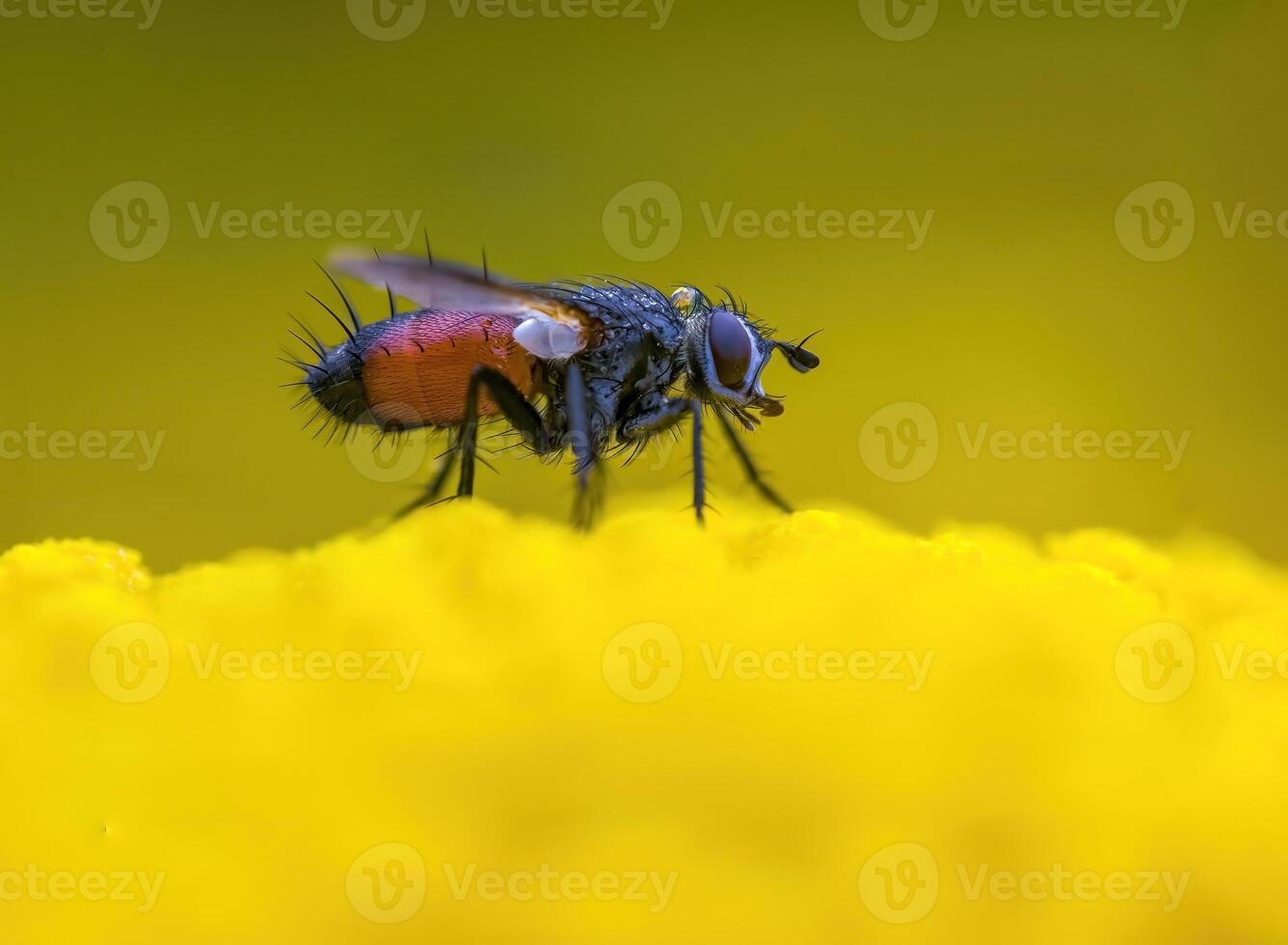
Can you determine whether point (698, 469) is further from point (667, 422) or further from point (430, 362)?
point (430, 362)

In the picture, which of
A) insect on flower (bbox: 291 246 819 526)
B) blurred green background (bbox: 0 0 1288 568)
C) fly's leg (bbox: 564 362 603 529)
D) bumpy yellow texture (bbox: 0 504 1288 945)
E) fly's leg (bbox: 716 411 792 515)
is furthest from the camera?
fly's leg (bbox: 716 411 792 515)

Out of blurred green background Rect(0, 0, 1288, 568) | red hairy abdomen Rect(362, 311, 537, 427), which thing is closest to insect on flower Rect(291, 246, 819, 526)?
red hairy abdomen Rect(362, 311, 537, 427)

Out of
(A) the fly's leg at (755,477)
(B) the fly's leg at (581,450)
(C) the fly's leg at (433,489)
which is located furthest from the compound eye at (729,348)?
(C) the fly's leg at (433,489)

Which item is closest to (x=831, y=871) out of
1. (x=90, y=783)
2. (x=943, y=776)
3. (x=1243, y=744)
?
(x=943, y=776)

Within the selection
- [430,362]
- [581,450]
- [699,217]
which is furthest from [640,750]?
[699,217]

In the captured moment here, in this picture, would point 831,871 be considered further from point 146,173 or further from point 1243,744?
point 146,173

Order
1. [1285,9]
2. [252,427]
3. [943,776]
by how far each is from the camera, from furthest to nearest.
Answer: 1. [252,427]
2. [1285,9]
3. [943,776]

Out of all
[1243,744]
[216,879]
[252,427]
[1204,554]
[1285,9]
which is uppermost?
[1285,9]

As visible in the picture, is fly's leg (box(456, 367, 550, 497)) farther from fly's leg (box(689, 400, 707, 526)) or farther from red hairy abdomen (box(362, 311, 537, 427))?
fly's leg (box(689, 400, 707, 526))

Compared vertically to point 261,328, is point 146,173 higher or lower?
higher
